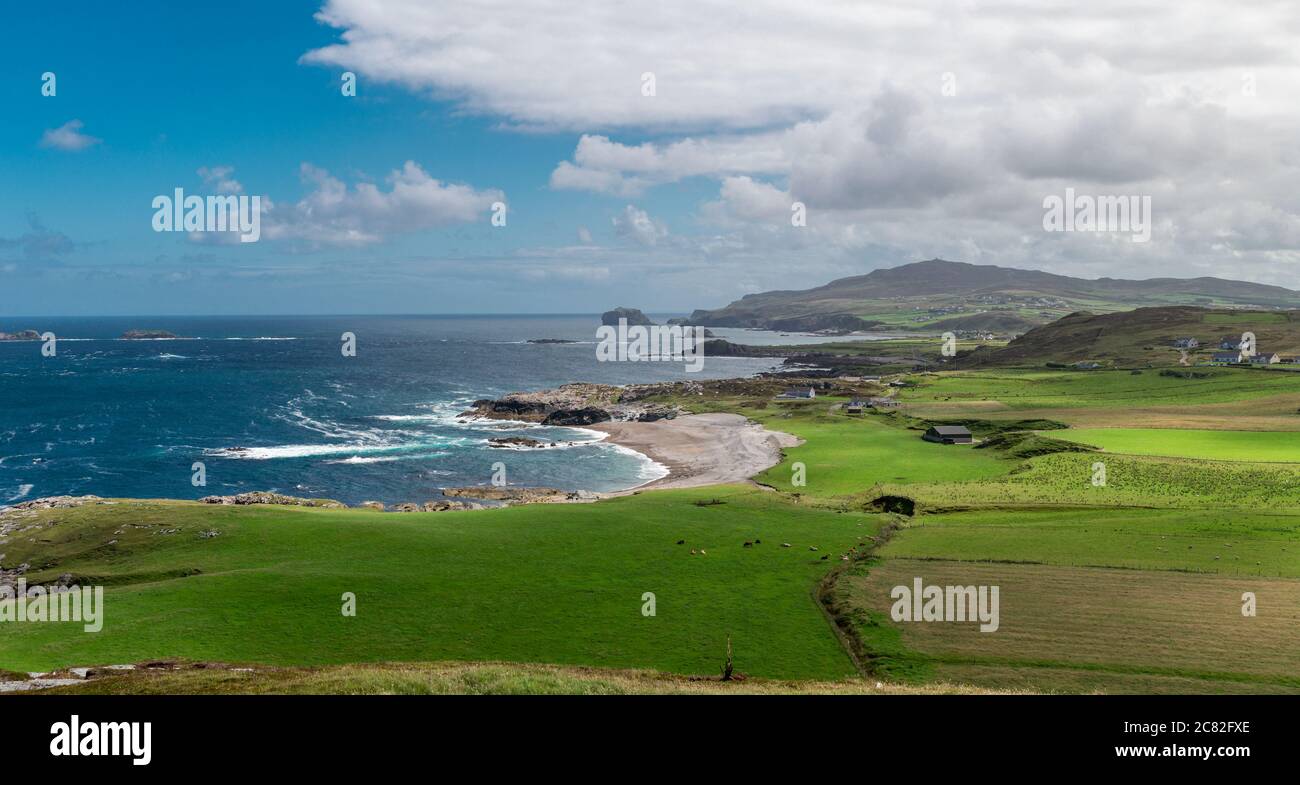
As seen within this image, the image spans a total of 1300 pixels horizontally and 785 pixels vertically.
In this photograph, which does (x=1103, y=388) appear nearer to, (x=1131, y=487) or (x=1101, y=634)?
(x=1131, y=487)

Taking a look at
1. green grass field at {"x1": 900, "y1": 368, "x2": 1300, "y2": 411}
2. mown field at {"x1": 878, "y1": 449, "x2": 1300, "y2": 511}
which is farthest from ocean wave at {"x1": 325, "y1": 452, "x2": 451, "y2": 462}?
green grass field at {"x1": 900, "y1": 368, "x2": 1300, "y2": 411}

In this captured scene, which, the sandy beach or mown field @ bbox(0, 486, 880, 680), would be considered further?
the sandy beach

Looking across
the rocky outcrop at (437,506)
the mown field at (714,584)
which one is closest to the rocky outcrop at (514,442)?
the rocky outcrop at (437,506)

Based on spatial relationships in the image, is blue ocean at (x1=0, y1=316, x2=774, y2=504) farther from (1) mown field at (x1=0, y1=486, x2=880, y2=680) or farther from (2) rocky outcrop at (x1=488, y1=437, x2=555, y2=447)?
(1) mown field at (x1=0, y1=486, x2=880, y2=680)

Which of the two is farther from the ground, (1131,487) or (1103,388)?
(1103,388)

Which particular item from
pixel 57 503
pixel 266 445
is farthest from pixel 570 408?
pixel 57 503

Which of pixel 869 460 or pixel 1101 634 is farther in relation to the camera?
pixel 869 460

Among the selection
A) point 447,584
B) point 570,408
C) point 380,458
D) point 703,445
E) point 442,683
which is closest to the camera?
point 442,683
